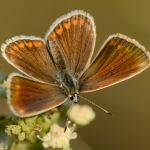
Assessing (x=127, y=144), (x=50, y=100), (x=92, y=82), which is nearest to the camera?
(x=50, y=100)

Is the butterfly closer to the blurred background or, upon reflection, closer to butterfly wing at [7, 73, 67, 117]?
butterfly wing at [7, 73, 67, 117]

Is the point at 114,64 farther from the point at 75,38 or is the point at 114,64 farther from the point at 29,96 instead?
the point at 29,96

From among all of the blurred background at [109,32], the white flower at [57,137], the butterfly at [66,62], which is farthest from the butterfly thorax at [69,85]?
the blurred background at [109,32]

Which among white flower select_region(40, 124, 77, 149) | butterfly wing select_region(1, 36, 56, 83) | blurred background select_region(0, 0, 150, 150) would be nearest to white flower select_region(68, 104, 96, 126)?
white flower select_region(40, 124, 77, 149)

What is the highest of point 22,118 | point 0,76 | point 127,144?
point 0,76

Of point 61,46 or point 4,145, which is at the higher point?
point 61,46

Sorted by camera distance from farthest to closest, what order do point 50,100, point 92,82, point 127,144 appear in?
point 127,144 < point 92,82 < point 50,100

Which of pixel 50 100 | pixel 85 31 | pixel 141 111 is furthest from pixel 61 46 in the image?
pixel 141 111

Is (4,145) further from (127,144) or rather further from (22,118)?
(127,144)
